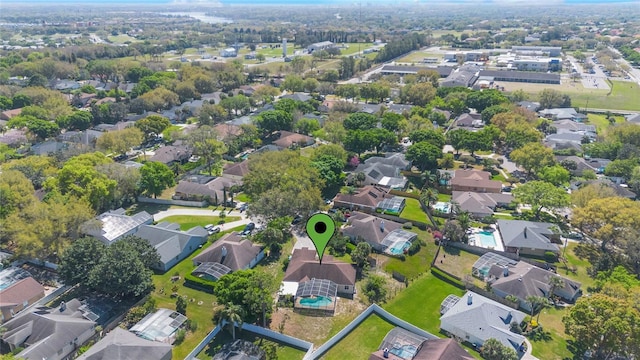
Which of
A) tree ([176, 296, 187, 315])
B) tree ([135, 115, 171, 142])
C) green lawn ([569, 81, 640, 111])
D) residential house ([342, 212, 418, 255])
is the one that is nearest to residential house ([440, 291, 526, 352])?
residential house ([342, 212, 418, 255])

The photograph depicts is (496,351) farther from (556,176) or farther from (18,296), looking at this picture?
(18,296)

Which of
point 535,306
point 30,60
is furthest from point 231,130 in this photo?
point 30,60

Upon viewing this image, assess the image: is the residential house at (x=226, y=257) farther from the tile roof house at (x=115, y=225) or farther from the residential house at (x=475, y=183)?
the residential house at (x=475, y=183)

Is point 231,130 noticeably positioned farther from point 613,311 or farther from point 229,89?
point 613,311

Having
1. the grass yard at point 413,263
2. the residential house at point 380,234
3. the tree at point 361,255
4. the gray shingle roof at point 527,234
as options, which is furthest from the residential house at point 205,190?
the gray shingle roof at point 527,234

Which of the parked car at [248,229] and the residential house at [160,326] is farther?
the parked car at [248,229]

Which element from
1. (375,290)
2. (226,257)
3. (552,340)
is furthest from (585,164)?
(226,257)

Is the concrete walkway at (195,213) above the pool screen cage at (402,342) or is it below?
below
